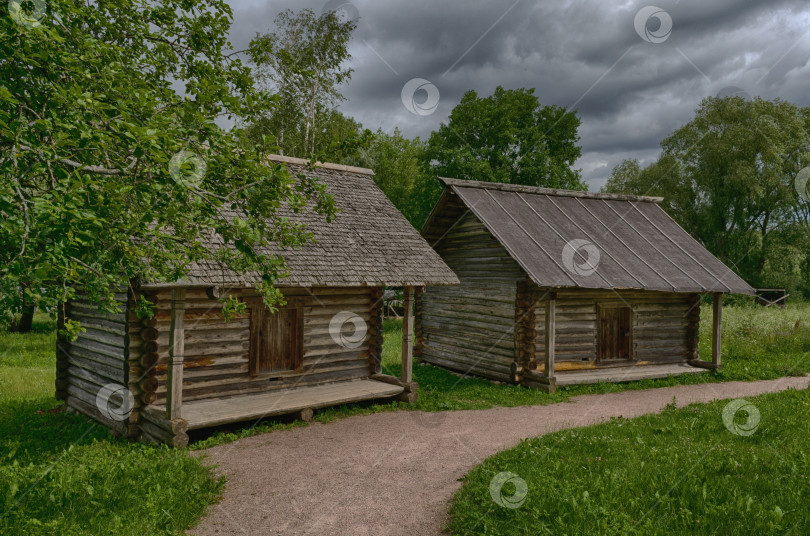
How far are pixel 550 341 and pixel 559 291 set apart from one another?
6.04 feet

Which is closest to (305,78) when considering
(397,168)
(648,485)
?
(397,168)

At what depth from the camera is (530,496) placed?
588 centimetres

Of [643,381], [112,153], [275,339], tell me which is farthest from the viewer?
[643,381]

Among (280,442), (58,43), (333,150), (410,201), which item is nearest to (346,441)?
(280,442)

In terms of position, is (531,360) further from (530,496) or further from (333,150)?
(333,150)

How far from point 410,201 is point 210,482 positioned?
80.9 feet

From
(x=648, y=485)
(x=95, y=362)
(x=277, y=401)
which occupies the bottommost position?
(x=277, y=401)

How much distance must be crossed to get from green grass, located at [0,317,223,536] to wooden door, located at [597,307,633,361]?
11681 millimetres

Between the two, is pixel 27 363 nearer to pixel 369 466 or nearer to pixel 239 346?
pixel 239 346
